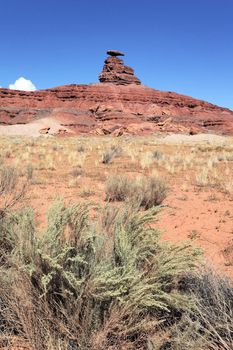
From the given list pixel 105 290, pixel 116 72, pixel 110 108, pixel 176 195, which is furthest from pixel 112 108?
pixel 105 290

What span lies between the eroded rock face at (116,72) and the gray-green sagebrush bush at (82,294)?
9250 cm

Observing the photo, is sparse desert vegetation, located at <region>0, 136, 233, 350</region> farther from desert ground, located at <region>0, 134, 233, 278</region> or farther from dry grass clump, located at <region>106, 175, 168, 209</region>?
dry grass clump, located at <region>106, 175, 168, 209</region>

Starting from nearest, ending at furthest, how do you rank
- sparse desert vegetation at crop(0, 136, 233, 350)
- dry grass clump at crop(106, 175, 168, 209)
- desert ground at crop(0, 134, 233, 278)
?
1. sparse desert vegetation at crop(0, 136, 233, 350)
2. desert ground at crop(0, 134, 233, 278)
3. dry grass clump at crop(106, 175, 168, 209)

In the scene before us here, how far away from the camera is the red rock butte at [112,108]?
7325 cm

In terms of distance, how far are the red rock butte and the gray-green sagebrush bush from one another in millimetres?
62567

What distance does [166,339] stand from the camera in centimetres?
295

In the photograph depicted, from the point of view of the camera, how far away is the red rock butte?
73.2 metres

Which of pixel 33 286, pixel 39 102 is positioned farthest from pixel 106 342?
pixel 39 102

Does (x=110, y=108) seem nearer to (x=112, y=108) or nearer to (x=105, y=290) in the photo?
(x=112, y=108)

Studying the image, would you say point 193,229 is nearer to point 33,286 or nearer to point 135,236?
point 135,236

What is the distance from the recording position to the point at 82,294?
9.37 feet

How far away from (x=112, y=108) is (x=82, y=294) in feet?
244

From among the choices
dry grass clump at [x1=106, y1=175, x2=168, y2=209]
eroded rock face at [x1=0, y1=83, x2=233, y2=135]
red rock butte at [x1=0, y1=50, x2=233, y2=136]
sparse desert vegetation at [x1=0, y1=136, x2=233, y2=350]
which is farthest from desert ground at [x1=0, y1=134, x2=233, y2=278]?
eroded rock face at [x1=0, y1=83, x2=233, y2=135]

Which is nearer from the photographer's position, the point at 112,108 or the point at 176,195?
the point at 176,195
